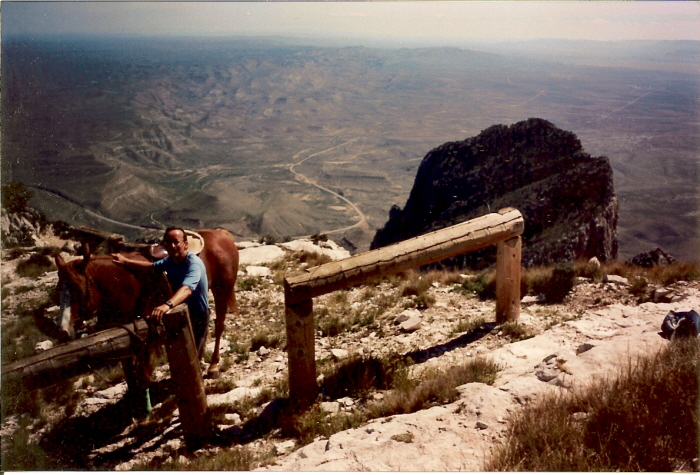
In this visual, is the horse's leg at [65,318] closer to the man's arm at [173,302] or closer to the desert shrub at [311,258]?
the man's arm at [173,302]

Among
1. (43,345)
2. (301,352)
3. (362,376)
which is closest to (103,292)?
(301,352)

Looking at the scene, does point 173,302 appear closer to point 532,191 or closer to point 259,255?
point 259,255

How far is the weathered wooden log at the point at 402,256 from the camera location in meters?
4.41

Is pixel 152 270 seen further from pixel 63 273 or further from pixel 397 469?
pixel 397 469

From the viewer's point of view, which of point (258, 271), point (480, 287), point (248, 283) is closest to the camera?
point (480, 287)

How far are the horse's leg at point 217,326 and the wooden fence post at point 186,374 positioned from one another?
1.60m

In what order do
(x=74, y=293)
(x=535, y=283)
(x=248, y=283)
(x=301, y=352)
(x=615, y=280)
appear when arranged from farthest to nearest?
(x=248, y=283)
(x=535, y=283)
(x=615, y=280)
(x=301, y=352)
(x=74, y=293)

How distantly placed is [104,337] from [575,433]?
3827 millimetres

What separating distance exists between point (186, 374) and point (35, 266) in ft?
28.1

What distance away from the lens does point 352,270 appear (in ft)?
15.1

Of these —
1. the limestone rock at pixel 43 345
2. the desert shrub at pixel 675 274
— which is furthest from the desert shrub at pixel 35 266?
the desert shrub at pixel 675 274

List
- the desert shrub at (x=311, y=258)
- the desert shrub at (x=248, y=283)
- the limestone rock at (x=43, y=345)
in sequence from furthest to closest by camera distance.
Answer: the desert shrub at (x=311, y=258)
the desert shrub at (x=248, y=283)
the limestone rock at (x=43, y=345)

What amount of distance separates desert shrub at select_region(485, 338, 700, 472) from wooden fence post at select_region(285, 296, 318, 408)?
2000 mm

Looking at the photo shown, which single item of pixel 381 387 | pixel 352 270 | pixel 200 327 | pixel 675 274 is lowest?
pixel 381 387
